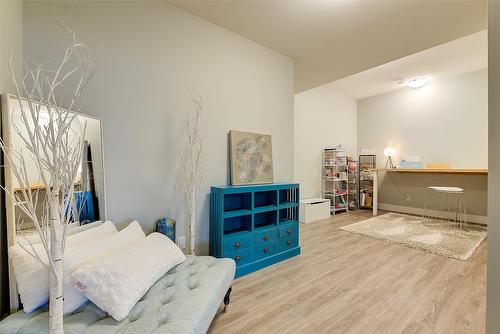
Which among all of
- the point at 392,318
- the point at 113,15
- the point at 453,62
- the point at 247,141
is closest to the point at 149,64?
the point at 113,15

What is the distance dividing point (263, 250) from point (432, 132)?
4.78m

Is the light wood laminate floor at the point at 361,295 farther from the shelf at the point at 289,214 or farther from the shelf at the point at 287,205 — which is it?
the shelf at the point at 287,205

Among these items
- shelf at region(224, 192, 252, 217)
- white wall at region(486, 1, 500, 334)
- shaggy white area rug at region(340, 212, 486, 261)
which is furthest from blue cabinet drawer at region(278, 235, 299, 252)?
white wall at region(486, 1, 500, 334)

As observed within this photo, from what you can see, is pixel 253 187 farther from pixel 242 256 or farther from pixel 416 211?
pixel 416 211

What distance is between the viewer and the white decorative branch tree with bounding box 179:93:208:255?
2156mm

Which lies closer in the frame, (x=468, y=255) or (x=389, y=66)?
(x=468, y=255)

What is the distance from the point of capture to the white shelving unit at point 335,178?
5.27 m

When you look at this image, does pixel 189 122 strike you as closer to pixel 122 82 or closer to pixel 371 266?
pixel 122 82

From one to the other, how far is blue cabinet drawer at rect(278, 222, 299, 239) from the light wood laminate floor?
300 mm

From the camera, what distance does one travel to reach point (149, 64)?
2.02m

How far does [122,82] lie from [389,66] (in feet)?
14.1

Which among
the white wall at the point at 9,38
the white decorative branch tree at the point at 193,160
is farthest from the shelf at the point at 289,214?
the white wall at the point at 9,38

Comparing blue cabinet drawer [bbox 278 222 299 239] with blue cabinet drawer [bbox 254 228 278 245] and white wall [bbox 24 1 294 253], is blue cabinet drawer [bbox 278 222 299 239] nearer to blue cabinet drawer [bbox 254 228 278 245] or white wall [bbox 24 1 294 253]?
blue cabinet drawer [bbox 254 228 278 245]

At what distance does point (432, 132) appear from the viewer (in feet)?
16.2
